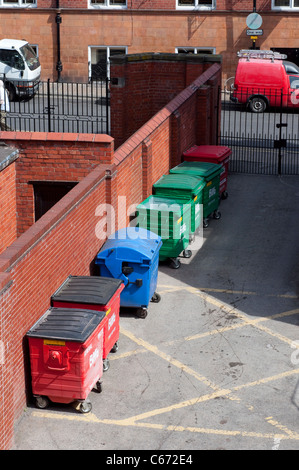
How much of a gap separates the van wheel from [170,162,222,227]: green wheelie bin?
1255cm

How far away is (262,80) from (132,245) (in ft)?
62.7

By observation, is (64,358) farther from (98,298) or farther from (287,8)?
(287,8)

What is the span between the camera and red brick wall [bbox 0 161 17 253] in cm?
1606

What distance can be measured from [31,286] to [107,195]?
171 inches

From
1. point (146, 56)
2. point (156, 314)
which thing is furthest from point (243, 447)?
point (146, 56)

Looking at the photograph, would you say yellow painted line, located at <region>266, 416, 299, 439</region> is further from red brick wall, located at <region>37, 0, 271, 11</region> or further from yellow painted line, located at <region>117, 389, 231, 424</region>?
red brick wall, located at <region>37, 0, 271, 11</region>

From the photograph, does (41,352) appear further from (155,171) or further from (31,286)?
(155,171)

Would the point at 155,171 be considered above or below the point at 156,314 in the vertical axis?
above

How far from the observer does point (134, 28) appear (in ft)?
119

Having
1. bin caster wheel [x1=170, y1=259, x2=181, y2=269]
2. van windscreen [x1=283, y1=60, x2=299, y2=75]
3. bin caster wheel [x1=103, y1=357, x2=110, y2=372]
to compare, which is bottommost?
bin caster wheel [x1=103, y1=357, x2=110, y2=372]

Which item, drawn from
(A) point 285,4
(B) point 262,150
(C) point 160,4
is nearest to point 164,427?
(B) point 262,150

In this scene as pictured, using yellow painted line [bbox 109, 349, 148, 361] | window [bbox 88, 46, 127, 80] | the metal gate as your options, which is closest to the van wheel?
the metal gate

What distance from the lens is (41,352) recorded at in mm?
11609
